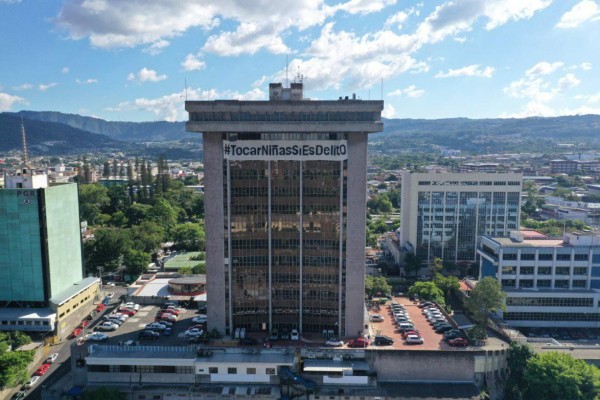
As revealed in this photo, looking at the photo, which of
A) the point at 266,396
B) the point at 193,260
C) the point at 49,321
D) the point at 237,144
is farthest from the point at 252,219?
the point at 193,260

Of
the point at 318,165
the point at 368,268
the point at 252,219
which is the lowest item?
the point at 368,268

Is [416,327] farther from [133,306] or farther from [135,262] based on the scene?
[135,262]

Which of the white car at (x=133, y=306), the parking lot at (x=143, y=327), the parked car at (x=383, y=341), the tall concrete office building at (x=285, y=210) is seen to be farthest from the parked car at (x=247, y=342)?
the white car at (x=133, y=306)

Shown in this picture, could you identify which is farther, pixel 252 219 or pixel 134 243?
pixel 134 243

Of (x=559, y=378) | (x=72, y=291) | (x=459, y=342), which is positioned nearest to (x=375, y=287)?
(x=459, y=342)

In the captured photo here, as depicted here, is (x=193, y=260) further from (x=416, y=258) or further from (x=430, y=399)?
(x=430, y=399)

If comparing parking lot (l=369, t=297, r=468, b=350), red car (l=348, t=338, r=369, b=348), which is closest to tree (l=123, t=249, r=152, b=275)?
parking lot (l=369, t=297, r=468, b=350)

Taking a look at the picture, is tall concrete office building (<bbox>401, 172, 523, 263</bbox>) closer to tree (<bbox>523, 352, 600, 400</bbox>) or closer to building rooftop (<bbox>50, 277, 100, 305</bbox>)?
tree (<bbox>523, 352, 600, 400</bbox>)
